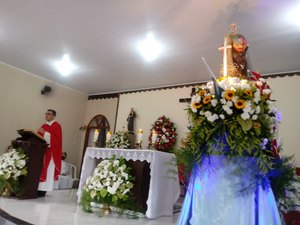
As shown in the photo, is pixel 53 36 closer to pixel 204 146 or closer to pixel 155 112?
pixel 155 112

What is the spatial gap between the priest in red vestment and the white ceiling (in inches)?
55.8

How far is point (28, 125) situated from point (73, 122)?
138 centimetres

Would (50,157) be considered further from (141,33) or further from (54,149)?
(141,33)

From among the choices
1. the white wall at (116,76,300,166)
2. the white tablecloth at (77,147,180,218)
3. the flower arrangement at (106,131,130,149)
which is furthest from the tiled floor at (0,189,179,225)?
the white wall at (116,76,300,166)

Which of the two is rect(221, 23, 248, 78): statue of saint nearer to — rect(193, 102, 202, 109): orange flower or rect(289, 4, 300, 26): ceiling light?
rect(193, 102, 202, 109): orange flower

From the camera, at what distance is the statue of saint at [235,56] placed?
2.11 m

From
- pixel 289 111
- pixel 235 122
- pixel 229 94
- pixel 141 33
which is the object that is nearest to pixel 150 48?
pixel 141 33

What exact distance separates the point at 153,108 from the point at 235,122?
4915 mm

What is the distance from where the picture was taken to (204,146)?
175 centimetres

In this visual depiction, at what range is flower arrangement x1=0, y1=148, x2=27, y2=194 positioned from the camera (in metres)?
3.72

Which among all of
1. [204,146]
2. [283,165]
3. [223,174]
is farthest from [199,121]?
[283,165]

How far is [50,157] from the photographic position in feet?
14.6

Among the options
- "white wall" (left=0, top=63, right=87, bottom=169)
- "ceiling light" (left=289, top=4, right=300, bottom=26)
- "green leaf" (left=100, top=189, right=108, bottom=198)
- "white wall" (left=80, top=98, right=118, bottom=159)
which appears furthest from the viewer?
"white wall" (left=80, top=98, right=118, bottom=159)

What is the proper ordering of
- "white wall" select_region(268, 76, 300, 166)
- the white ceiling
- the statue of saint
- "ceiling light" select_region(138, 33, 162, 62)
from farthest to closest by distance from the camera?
"white wall" select_region(268, 76, 300, 166) → "ceiling light" select_region(138, 33, 162, 62) → the white ceiling → the statue of saint
